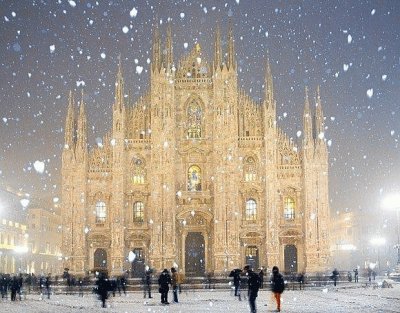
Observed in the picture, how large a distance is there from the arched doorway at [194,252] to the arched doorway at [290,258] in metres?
7.34

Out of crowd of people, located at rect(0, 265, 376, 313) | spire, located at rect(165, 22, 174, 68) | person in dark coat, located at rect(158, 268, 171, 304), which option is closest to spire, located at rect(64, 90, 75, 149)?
spire, located at rect(165, 22, 174, 68)

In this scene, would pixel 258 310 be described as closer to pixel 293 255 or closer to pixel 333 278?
pixel 333 278

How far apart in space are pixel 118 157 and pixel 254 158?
470 inches

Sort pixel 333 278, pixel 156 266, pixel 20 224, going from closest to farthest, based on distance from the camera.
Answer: pixel 333 278
pixel 156 266
pixel 20 224

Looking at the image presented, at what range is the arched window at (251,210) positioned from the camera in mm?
61969

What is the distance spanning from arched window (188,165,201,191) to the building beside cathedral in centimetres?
9

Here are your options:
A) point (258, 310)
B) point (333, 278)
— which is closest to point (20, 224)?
point (333, 278)

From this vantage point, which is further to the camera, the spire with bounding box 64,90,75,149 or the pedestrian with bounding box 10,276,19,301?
the spire with bounding box 64,90,75,149

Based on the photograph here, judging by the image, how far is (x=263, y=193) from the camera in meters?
61.5

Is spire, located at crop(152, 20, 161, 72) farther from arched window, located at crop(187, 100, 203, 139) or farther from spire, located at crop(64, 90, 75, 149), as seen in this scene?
spire, located at crop(64, 90, 75, 149)

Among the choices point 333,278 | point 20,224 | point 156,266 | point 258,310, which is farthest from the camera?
point 20,224

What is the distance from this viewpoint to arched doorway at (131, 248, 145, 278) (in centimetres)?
6097

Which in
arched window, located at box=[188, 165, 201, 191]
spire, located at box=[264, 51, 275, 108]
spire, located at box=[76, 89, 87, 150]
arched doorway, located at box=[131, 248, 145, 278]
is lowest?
arched doorway, located at box=[131, 248, 145, 278]

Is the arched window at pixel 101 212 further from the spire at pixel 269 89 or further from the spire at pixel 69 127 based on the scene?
the spire at pixel 269 89
